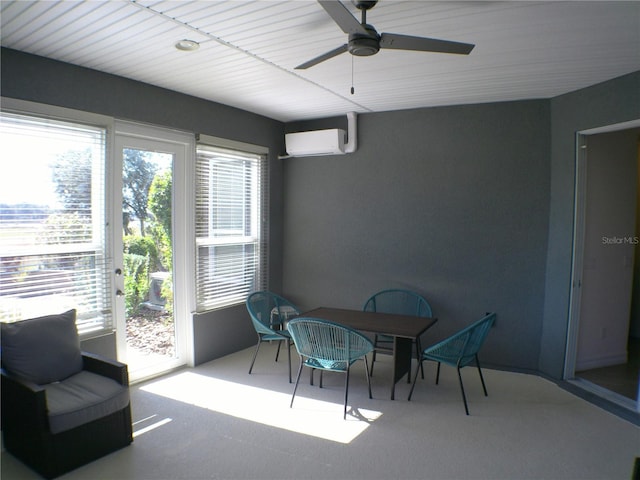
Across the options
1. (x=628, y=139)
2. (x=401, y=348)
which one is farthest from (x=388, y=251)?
(x=628, y=139)

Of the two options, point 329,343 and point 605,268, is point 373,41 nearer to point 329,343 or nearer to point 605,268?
point 329,343

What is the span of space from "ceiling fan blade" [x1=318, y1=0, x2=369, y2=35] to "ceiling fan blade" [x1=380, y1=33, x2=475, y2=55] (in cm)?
13

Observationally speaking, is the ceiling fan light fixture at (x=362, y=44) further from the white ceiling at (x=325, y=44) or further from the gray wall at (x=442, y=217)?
the gray wall at (x=442, y=217)

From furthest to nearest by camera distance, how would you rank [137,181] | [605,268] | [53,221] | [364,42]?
[605,268] → [137,181] → [53,221] → [364,42]

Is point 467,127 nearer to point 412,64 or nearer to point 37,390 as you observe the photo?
point 412,64

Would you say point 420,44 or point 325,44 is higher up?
point 325,44

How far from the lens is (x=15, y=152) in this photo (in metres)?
2.89

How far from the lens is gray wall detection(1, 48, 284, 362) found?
2.97 metres

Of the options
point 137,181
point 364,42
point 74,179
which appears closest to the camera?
point 364,42

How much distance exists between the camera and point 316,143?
486 centimetres

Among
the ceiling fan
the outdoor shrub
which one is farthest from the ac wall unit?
the ceiling fan

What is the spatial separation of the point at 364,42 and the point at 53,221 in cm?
256

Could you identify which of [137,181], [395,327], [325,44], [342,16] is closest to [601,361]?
[395,327]

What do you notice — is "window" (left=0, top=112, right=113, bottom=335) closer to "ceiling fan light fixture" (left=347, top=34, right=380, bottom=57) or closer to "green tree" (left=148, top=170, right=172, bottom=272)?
"green tree" (left=148, top=170, right=172, bottom=272)
